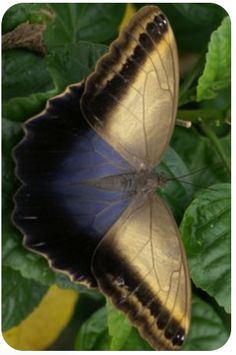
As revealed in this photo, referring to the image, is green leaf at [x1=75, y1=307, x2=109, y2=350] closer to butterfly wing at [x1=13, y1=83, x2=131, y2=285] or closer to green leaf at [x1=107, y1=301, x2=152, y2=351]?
green leaf at [x1=107, y1=301, x2=152, y2=351]

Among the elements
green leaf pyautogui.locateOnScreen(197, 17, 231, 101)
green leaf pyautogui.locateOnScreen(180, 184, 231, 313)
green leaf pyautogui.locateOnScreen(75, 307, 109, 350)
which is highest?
green leaf pyautogui.locateOnScreen(197, 17, 231, 101)

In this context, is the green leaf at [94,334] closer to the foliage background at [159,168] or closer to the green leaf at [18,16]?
the foliage background at [159,168]

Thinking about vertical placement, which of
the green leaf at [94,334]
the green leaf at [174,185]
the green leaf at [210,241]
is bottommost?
the green leaf at [94,334]

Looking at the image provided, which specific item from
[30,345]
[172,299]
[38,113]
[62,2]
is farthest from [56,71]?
[30,345]

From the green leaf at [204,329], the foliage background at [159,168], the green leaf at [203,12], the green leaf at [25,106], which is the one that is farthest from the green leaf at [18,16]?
the green leaf at [204,329]

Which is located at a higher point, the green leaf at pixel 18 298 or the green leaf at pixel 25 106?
the green leaf at pixel 25 106

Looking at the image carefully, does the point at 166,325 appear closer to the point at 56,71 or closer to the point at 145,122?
the point at 145,122

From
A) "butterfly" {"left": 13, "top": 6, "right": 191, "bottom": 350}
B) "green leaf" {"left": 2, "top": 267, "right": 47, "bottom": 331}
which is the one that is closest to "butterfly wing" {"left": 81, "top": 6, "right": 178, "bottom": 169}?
"butterfly" {"left": 13, "top": 6, "right": 191, "bottom": 350}

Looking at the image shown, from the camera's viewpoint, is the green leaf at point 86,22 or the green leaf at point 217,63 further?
the green leaf at point 86,22
